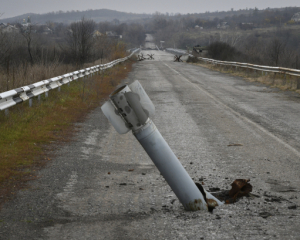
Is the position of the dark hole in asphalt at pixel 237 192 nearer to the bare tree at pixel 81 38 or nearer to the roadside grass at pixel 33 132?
the roadside grass at pixel 33 132

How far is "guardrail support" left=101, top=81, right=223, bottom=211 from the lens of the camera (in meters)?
3.43

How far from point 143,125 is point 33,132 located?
4789 mm

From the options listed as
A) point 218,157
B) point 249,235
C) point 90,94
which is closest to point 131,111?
point 249,235

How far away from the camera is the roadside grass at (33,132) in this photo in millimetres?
5332

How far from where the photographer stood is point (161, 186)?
4.88 meters

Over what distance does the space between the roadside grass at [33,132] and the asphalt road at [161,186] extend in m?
0.26

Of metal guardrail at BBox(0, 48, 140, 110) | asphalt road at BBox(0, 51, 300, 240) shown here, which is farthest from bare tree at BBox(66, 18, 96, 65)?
asphalt road at BBox(0, 51, 300, 240)

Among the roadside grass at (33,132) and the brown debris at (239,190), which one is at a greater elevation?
the brown debris at (239,190)

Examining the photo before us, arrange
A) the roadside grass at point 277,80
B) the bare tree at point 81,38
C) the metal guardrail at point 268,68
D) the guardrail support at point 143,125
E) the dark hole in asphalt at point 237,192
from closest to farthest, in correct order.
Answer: the guardrail support at point 143,125 < the dark hole in asphalt at point 237,192 < the roadside grass at point 277,80 < the metal guardrail at point 268,68 < the bare tree at point 81,38

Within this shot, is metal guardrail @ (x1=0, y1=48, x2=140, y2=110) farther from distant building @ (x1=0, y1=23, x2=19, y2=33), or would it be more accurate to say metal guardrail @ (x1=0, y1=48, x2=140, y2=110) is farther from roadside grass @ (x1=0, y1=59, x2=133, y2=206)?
distant building @ (x1=0, y1=23, x2=19, y2=33)

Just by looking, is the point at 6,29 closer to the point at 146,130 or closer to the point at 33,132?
the point at 33,132

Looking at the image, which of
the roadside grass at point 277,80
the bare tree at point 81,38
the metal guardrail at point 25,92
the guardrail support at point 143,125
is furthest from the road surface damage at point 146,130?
the bare tree at point 81,38

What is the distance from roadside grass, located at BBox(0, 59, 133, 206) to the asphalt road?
0.26m

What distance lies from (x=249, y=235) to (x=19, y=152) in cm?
425
